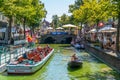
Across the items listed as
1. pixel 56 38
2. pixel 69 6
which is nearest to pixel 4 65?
pixel 56 38

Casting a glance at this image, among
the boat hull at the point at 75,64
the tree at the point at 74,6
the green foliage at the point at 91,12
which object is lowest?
the boat hull at the point at 75,64

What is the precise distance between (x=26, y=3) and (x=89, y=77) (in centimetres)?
3505

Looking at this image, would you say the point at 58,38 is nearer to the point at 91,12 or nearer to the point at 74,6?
the point at 74,6

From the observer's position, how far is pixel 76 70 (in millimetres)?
29750

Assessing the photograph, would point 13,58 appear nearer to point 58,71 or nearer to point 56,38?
point 58,71

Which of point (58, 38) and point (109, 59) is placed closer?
point (109, 59)

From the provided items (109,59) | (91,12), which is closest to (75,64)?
(109,59)

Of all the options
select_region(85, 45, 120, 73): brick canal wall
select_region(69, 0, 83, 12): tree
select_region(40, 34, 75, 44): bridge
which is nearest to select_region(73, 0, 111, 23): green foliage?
select_region(40, 34, 75, 44): bridge

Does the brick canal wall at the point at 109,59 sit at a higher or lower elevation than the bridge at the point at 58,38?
lower

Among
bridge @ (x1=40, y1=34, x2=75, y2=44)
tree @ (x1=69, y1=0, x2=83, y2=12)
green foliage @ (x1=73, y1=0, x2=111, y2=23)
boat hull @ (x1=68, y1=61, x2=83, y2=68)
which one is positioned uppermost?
tree @ (x1=69, y1=0, x2=83, y2=12)

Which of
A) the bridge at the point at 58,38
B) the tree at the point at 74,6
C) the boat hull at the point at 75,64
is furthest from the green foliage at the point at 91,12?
the boat hull at the point at 75,64

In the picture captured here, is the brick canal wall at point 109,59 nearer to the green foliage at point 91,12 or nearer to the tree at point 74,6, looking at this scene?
the green foliage at point 91,12

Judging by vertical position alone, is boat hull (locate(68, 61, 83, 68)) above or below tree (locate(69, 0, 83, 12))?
below

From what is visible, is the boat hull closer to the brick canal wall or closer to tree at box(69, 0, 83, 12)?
the brick canal wall
